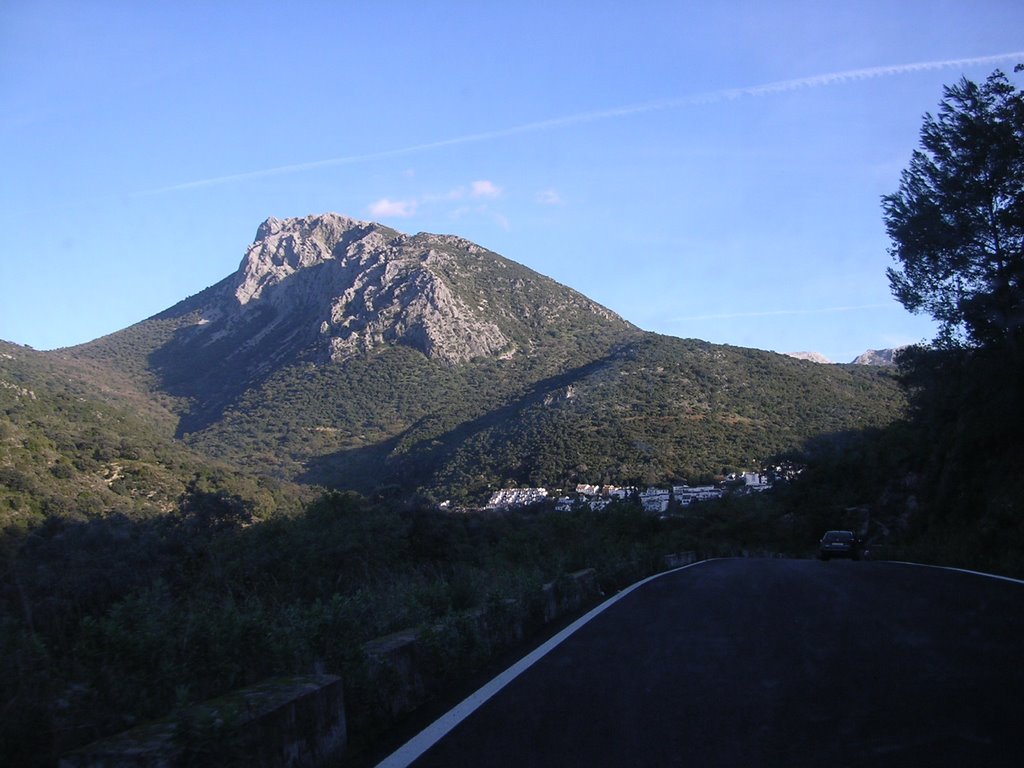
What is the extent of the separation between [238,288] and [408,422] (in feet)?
195

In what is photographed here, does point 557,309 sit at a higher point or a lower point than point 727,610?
higher

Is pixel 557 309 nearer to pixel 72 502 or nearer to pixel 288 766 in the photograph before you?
pixel 72 502

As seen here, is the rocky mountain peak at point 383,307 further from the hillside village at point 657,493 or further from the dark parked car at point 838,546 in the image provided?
the dark parked car at point 838,546

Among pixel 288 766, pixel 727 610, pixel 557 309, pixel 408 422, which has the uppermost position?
pixel 557 309

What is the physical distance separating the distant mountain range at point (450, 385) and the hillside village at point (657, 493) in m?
1.09

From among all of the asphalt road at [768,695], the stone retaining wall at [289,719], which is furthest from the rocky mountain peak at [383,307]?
the stone retaining wall at [289,719]

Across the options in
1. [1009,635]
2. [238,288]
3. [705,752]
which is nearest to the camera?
[705,752]

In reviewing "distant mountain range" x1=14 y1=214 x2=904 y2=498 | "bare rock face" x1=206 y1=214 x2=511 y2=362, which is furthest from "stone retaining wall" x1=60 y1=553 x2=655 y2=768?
"bare rock face" x1=206 y1=214 x2=511 y2=362

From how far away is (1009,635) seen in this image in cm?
775

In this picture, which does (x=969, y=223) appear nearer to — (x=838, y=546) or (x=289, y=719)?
(x=838, y=546)

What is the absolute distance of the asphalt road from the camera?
4723 mm

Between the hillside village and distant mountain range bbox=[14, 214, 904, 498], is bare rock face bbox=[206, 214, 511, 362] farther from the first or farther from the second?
the hillside village

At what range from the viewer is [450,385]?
8019 cm

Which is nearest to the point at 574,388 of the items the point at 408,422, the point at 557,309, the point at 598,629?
the point at 408,422
